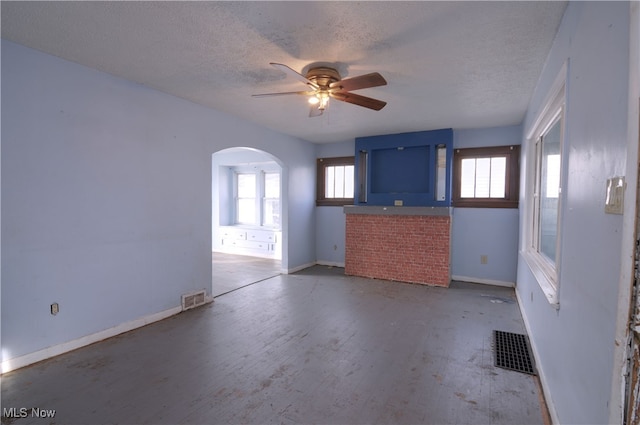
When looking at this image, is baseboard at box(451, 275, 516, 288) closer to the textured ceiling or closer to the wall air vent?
the textured ceiling

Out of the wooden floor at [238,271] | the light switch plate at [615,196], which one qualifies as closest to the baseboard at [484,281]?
the wooden floor at [238,271]

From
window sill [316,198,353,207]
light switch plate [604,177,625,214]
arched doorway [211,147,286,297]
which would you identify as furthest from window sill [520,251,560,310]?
arched doorway [211,147,286,297]

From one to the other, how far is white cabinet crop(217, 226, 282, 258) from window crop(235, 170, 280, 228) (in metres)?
0.43

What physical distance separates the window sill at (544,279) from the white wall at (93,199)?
3.67 m

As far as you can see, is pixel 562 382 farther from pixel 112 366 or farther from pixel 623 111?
pixel 112 366

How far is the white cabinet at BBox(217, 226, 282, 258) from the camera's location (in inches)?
294

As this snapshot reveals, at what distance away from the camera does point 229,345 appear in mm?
2938

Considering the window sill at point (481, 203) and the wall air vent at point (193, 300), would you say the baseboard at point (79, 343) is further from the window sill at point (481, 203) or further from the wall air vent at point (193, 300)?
the window sill at point (481, 203)

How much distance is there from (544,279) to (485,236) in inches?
112

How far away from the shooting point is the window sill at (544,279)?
77.7 inches

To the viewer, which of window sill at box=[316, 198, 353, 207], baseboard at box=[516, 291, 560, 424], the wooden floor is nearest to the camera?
baseboard at box=[516, 291, 560, 424]

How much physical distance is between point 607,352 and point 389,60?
7.85 feet

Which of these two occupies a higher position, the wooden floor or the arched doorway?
the arched doorway

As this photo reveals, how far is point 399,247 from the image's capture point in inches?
212
